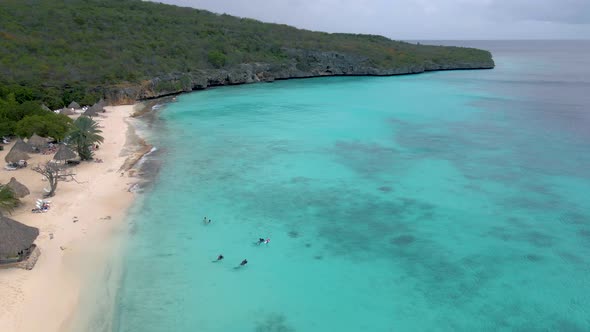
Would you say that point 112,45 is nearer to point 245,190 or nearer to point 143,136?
point 143,136

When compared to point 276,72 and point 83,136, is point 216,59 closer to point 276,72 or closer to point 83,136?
point 276,72

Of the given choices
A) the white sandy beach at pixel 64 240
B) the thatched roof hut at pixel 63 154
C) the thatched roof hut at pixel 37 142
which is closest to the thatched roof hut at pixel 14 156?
the white sandy beach at pixel 64 240

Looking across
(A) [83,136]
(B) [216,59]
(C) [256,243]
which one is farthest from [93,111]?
(B) [216,59]

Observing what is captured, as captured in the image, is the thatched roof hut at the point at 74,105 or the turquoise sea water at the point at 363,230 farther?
the thatched roof hut at the point at 74,105

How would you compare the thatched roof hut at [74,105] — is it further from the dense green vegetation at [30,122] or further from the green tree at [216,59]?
the green tree at [216,59]

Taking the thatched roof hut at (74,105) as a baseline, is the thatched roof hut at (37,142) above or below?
below

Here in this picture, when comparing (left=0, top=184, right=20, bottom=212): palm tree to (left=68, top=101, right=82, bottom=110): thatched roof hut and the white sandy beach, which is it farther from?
(left=68, top=101, right=82, bottom=110): thatched roof hut
